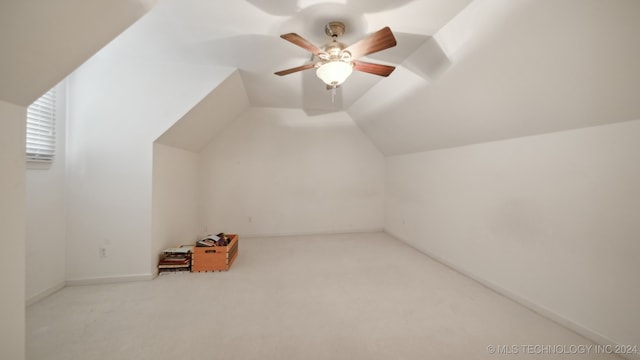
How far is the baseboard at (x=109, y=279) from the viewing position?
2.63m

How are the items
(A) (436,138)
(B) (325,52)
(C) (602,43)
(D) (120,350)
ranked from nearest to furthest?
(C) (602,43) → (D) (120,350) → (B) (325,52) → (A) (436,138)

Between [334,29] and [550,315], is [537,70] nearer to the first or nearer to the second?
[334,29]

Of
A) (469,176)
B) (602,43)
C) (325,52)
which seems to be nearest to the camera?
(602,43)

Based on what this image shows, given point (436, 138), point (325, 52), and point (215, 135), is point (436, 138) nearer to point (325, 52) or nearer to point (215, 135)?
point (325, 52)

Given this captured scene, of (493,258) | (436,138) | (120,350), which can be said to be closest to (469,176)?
(436,138)

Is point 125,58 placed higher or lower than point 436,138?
higher

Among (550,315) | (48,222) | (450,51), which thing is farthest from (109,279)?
(550,315)

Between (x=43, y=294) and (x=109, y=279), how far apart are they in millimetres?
486

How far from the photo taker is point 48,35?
1140 millimetres

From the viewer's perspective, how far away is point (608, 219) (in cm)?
172

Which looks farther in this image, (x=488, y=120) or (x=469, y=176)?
(x=469, y=176)

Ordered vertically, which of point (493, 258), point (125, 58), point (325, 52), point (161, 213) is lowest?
point (493, 258)

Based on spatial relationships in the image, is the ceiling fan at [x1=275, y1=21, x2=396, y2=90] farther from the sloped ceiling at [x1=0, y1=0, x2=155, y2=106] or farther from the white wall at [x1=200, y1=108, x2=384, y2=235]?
the white wall at [x1=200, y1=108, x2=384, y2=235]

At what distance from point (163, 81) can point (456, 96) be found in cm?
313
